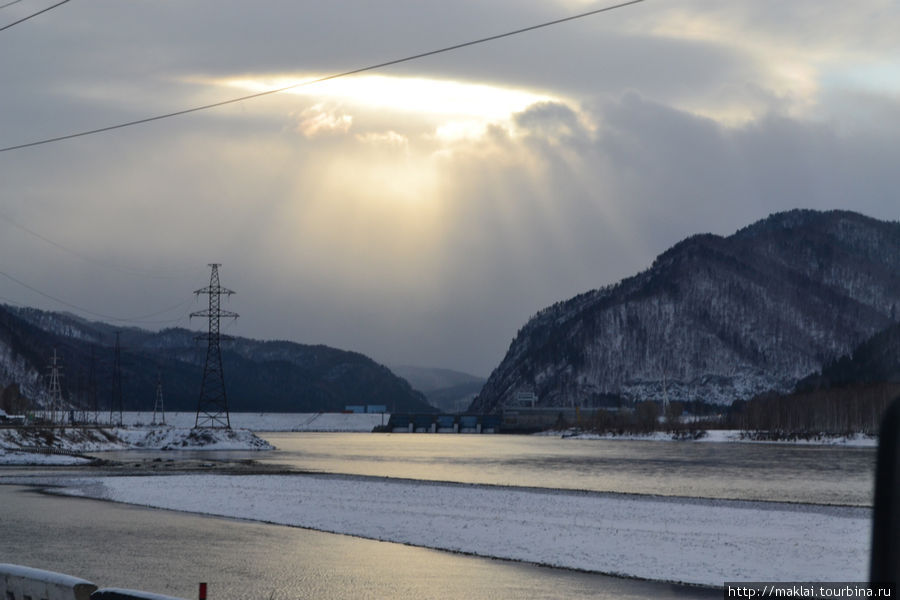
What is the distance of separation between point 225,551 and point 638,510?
20.6m

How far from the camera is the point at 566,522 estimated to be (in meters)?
39.6

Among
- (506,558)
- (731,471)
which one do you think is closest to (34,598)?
(506,558)

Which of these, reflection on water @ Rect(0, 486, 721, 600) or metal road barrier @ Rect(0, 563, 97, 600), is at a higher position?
metal road barrier @ Rect(0, 563, 97, 600)

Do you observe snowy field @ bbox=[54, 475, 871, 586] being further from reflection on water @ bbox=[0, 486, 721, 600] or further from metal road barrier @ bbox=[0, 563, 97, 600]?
metal road barrier @ bbox=[0, 563, 97, 600]

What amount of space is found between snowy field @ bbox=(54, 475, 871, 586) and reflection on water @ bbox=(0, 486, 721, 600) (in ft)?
6.99

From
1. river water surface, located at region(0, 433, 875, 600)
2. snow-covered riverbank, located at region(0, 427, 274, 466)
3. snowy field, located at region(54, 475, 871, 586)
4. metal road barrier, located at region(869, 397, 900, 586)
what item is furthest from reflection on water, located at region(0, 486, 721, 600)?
snow-covered riverbank, located at region(0, 427, 274, 466)

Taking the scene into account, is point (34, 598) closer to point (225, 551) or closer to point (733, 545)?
point (225, 551)

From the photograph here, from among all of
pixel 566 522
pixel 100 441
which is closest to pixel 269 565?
pixel 566 522

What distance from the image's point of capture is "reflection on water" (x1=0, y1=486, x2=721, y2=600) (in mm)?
23531

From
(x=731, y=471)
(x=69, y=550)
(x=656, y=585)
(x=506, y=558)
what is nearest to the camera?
(x=656, y=585)

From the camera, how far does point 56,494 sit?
51344 mm

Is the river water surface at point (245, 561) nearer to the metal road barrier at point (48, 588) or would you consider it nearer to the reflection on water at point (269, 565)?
the reflection on water at point (269, 565)

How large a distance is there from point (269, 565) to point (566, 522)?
15504 millimetres

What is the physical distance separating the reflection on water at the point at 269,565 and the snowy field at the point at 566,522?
6.99ft
